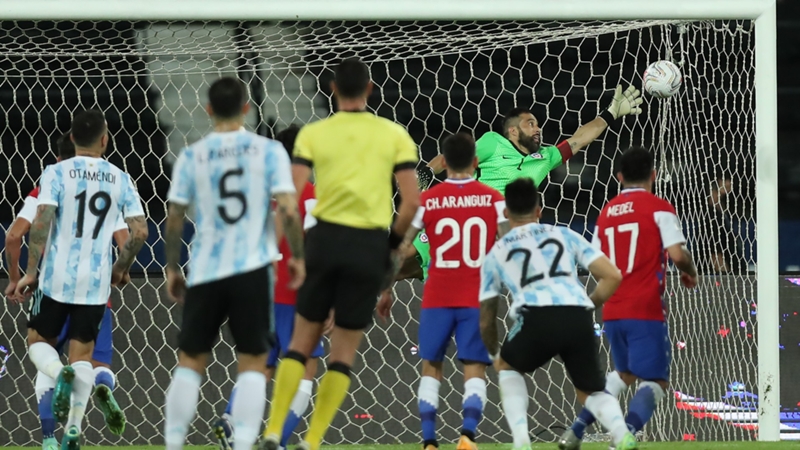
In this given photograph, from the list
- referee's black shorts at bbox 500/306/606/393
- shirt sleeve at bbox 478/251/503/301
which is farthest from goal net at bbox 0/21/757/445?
referee's black shorts at bbox 500/306/606/393

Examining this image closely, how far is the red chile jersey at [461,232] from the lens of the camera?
565 cm

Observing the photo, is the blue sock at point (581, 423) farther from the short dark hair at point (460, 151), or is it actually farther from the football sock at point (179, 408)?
the football sock at point (179, 408)

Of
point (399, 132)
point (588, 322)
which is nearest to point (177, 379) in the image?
point (399, 132)

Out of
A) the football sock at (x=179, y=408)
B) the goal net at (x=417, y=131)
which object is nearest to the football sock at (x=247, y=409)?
the football sock at (x=179, y=408)

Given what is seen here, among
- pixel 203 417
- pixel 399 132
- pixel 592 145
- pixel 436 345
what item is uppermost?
pixel 592 145

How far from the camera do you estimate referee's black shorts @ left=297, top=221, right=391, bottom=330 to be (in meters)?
4.53

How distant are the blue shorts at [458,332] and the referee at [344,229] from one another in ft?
3.48

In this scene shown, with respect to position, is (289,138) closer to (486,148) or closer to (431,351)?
(431,351)

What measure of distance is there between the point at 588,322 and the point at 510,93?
4650 mm

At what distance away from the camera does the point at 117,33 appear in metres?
9.48

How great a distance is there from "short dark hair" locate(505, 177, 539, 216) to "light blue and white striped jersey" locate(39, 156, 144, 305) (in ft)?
5.92

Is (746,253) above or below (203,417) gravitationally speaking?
above

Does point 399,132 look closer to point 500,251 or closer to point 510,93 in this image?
point 500,251
